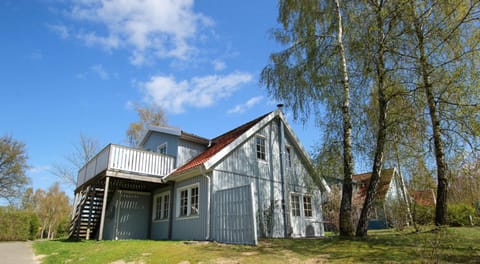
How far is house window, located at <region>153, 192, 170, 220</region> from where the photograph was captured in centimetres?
1486

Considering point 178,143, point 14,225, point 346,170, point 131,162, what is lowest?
point 14,225

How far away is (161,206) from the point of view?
15273 millimetres

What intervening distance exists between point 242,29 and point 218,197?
7.29m

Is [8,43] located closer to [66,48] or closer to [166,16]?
[66,48]

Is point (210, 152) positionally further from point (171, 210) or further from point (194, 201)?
point (171, 210)

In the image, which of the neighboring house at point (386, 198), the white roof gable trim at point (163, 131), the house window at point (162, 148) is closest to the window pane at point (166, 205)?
the house window at point (162, 148)

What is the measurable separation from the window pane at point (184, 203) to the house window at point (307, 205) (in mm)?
6120

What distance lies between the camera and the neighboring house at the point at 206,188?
38.2 ft

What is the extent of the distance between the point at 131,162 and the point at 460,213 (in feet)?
63.9

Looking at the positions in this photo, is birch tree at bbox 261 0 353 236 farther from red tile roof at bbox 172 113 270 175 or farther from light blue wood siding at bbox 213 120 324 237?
light blue wood siding at bbox 213 120 324 237

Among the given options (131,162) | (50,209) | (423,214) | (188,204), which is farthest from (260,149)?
(50,209)

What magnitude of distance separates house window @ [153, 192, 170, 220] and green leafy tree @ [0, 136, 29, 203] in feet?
60.7

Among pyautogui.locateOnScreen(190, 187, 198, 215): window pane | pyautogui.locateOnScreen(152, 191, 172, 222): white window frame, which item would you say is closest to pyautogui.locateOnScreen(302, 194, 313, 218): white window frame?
pyautogui.locateOnScreen(190, 187, 198, 215): window pane

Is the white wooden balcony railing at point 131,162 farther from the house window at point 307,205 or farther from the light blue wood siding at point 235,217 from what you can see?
the house window at point 307,205
